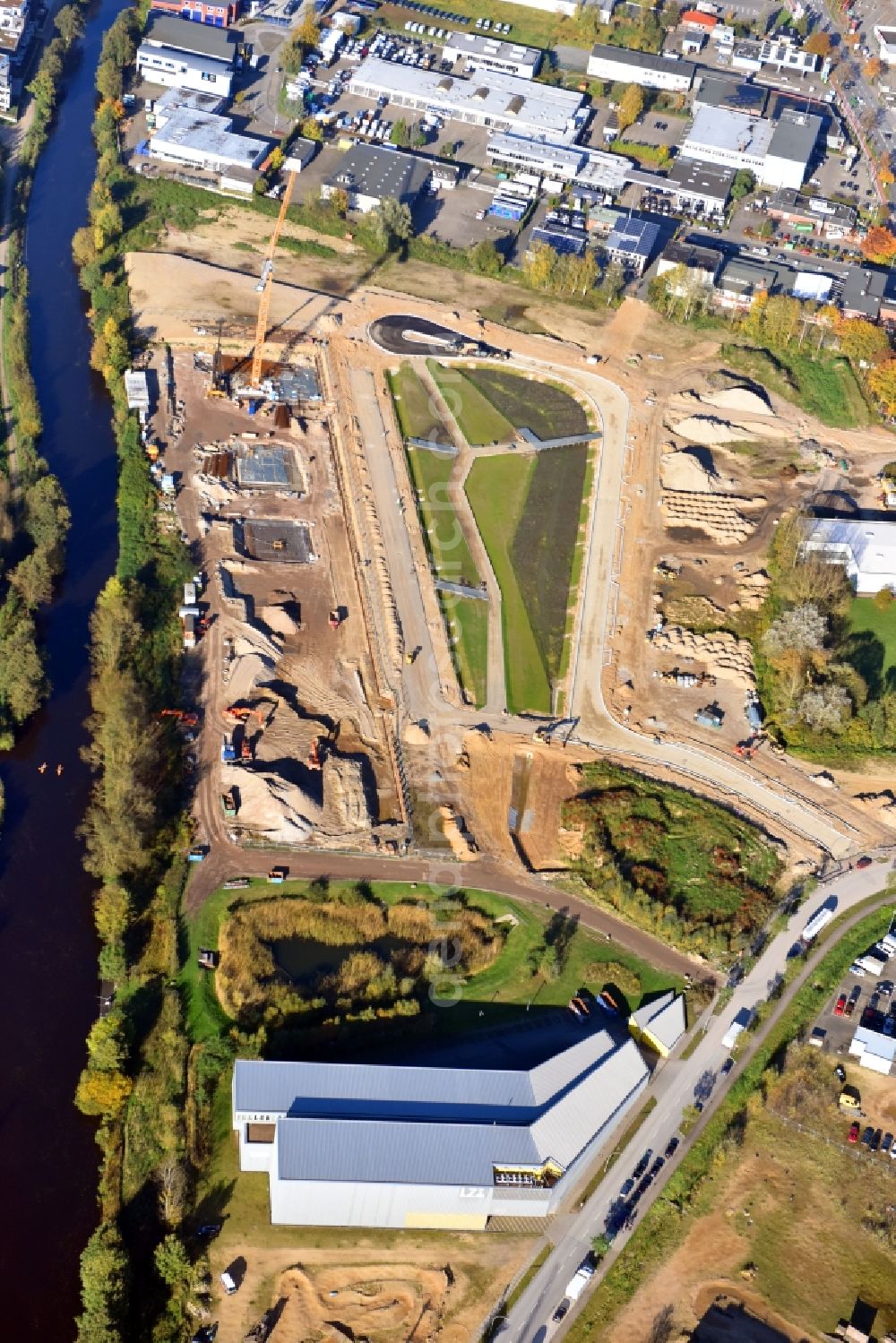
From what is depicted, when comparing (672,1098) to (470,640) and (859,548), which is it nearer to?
(470,640)

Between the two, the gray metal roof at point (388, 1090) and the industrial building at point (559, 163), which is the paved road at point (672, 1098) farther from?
the industrial building at point (559, 163)

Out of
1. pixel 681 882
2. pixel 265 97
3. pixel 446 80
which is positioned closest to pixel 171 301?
pixel 265 97

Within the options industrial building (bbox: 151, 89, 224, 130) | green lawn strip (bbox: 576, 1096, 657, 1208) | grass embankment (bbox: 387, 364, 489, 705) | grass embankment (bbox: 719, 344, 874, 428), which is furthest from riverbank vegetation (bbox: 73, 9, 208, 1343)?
grass embankment (bbox: 719, 344, 874, 428)

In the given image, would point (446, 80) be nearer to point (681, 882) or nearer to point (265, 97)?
point (265, 97)

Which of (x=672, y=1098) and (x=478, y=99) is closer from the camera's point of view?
(x=672, y=1098)

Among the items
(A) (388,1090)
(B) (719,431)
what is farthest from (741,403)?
(A) (388,1090)
